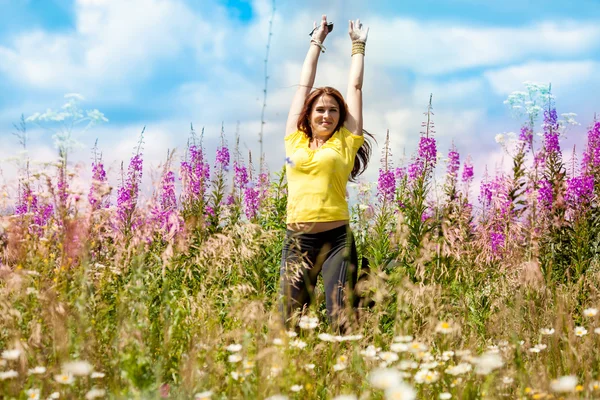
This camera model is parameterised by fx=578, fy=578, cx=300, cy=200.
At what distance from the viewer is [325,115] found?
479 centimetres

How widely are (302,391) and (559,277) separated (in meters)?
4.81

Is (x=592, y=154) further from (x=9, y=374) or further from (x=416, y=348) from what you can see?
(x=9, y=374)

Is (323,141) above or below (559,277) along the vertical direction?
above

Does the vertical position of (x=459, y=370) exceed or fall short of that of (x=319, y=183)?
it falls short

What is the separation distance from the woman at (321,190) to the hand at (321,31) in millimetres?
543

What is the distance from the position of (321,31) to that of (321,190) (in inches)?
68.3

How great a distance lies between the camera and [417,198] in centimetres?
580

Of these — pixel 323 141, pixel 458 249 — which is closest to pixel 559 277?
pixel 458 249

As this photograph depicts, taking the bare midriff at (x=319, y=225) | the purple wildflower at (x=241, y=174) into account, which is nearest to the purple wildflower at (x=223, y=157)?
the purple wildflower at (x=241, y=174)

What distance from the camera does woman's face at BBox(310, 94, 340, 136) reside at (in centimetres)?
480

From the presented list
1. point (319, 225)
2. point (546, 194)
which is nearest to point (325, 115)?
point (319, 225)

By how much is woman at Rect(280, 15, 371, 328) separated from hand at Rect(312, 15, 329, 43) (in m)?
0.54

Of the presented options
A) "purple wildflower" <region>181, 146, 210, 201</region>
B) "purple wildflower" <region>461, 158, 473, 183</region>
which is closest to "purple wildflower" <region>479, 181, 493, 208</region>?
"purple wildflower" <region>461, 158, 473, 183</region>

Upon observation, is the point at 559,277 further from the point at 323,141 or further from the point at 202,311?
the point at 202,311
